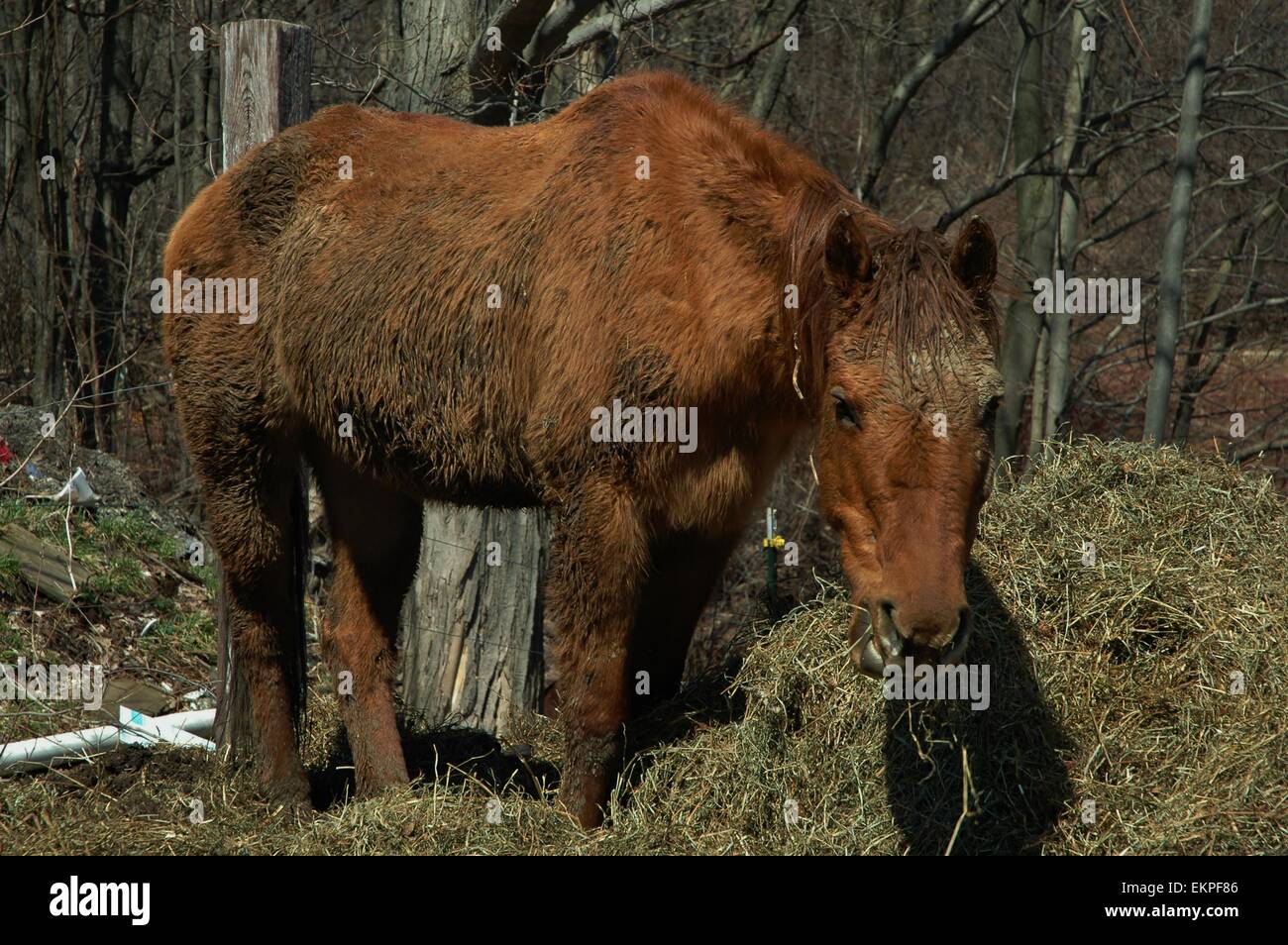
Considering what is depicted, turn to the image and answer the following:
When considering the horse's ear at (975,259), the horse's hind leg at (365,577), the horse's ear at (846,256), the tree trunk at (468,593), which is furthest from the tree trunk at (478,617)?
the horse's ear at (975,259)

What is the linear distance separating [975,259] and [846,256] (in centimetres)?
39

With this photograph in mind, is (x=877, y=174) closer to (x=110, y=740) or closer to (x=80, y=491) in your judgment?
(x=80, y=491)

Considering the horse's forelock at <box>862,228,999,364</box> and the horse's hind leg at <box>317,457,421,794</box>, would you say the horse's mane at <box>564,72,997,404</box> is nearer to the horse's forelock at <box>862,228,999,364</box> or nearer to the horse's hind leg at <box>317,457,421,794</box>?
the horse's forelock at <box>862,228,999,364</box>

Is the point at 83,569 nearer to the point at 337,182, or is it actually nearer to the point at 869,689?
the point at 337,182

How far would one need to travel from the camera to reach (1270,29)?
33.4ft

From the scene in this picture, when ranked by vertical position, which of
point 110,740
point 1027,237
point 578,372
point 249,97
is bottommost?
point 110,740

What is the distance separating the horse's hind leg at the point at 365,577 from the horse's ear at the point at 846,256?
104 inches

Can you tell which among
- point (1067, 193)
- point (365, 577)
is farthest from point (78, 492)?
point (1067, 193)

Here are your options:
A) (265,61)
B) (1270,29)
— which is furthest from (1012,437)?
(265,61)

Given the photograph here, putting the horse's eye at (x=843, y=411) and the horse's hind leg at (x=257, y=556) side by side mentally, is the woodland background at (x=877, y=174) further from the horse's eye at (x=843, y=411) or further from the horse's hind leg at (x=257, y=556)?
the horse's eye at (x=843, y=411)

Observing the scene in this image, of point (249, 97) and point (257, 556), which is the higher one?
point (249, 97)

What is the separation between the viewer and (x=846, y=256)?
3803 mm

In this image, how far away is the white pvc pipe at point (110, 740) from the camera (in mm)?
5248

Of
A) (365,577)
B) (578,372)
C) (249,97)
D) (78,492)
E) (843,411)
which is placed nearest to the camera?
(843,411)
